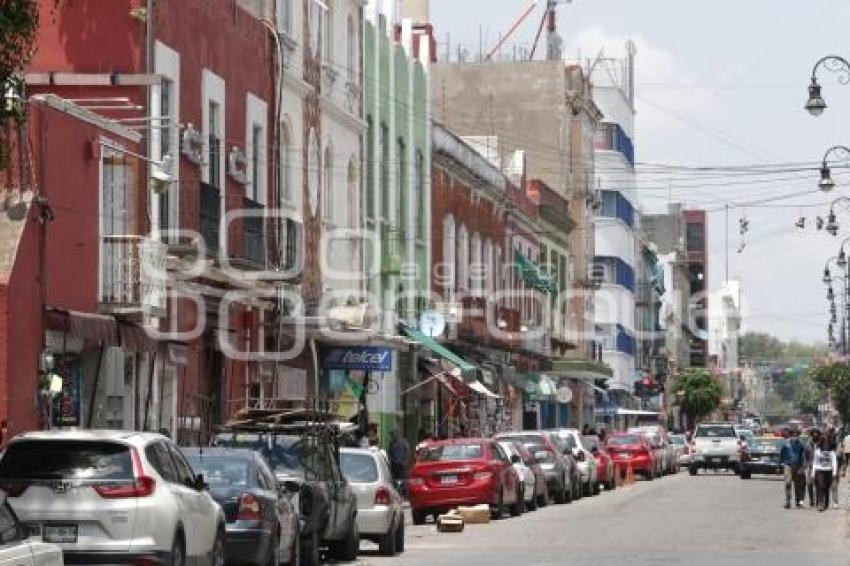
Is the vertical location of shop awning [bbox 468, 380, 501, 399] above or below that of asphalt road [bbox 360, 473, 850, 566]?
above

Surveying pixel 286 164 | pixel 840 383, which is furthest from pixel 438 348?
pixel 840 383

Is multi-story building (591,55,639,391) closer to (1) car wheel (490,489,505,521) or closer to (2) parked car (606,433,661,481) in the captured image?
(2) parked car (606,433,661,481)

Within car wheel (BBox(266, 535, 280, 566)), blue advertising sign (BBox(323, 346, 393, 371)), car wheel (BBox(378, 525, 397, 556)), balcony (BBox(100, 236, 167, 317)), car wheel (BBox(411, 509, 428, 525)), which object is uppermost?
balcony (BBox(100, 236, 167, 317))

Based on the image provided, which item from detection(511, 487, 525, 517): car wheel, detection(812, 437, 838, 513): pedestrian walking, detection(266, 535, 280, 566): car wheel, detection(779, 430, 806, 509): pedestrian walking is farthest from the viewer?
detection(779, 430, 806, 509): pedestrian walking

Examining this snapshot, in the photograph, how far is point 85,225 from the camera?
103ft

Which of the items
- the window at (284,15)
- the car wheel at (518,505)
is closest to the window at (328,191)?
the window at (284,15)

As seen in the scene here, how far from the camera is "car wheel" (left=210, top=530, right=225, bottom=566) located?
2097 cm

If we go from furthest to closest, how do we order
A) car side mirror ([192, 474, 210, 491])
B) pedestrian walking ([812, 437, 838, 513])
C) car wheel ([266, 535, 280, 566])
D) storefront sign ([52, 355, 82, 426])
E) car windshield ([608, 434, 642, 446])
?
car windshield ([608, 434, 642, 446]) → pedestrian walking ([812, 437, 838, 513]) → storefront sign ([52, 355, 82, 426]) → car wheel ([266, 535, 280, 566]) → car side mirror ([192, 474, 210, 491])

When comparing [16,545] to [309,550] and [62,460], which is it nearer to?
[62,460]

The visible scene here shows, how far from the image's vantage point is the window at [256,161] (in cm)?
4194

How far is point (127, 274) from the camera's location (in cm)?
3266

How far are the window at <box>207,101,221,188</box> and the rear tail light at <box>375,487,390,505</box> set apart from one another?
404 inches

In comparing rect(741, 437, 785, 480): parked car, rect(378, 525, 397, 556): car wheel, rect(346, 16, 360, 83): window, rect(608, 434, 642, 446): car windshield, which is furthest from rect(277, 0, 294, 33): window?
rect(608, 434, 642, 446): car windshield

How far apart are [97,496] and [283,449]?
24.8 ft
